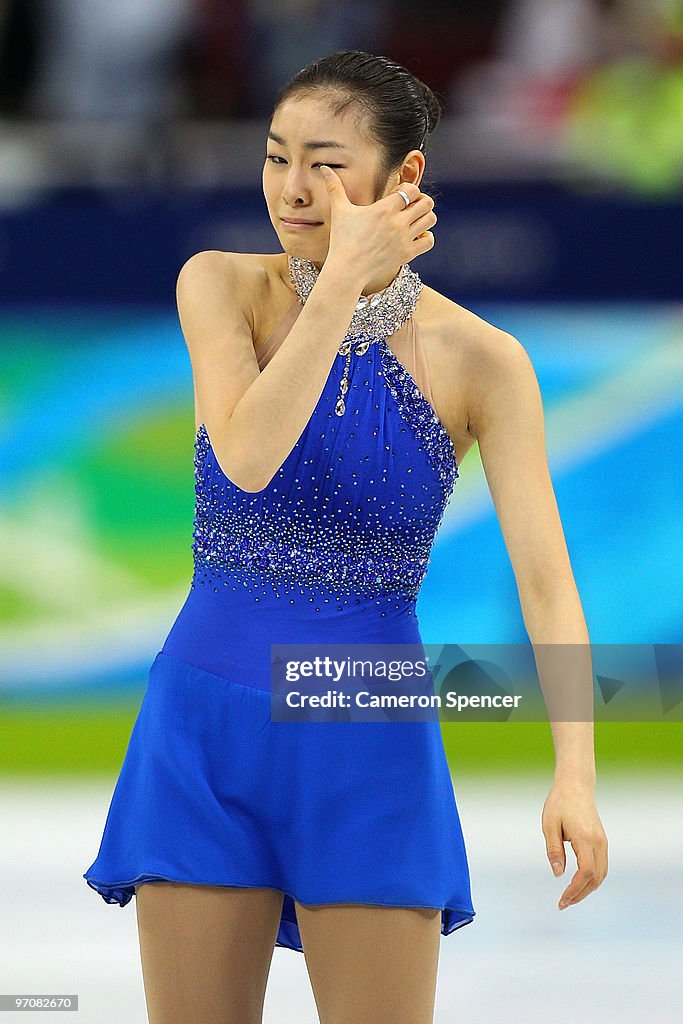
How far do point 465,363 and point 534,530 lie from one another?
22 cm

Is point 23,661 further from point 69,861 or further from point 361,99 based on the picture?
point 361,99

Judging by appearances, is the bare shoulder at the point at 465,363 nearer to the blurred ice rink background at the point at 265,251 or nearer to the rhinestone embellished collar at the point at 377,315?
the rhinestone embellished collar at the point at 377,315

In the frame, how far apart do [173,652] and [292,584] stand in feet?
0.54

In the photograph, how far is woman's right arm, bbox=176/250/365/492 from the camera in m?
1.58

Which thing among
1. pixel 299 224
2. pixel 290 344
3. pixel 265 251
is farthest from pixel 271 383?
pixel 265 251

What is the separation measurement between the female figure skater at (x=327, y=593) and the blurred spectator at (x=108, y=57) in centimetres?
301

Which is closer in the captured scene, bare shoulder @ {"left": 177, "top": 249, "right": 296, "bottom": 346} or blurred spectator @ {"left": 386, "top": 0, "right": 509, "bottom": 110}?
bare shoulder @ {"left": 177, "top": 249, "right": 296, "bottom": 346}

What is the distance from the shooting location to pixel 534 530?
1.74m

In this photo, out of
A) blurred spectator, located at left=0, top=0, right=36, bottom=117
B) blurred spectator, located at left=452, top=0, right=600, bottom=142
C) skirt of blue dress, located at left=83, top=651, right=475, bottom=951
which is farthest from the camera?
blurred spectator, located at left=0, top=0, right=36, bottom=117

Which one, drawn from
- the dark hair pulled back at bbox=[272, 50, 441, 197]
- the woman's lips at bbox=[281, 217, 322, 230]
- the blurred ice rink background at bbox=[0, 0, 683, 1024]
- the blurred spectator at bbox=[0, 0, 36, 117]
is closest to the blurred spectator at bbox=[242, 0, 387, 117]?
the blurred ice rink background at bbox=[0, 0, 683, 1024]

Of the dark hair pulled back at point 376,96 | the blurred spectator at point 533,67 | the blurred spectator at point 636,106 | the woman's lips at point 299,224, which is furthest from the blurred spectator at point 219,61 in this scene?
the woman's lips at point 299,224

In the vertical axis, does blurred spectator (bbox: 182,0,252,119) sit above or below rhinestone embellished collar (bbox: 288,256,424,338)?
above

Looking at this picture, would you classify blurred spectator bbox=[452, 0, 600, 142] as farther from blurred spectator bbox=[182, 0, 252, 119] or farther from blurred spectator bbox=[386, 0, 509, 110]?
blurred spectator bbox=[182, 0, 252, 119]

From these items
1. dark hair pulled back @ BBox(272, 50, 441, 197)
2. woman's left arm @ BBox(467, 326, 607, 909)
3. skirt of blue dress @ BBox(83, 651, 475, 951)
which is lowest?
skirt of blue dress @ BBox(83, 651, 475, 951)
